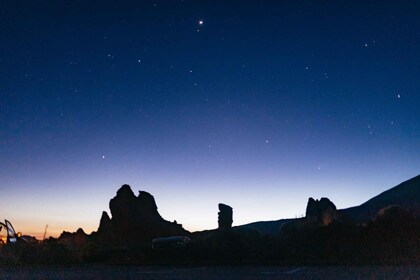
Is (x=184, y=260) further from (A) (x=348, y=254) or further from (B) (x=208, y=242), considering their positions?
(A) (x=348, y=254)

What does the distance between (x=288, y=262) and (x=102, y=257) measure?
39.1 feet

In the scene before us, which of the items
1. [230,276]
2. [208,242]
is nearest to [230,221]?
[208,242]

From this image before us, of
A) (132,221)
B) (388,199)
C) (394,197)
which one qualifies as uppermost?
(394,197)

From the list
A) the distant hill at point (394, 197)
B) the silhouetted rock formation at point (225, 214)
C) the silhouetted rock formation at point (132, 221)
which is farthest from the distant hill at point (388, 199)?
the silhouetted rock formation at point (225, 214)

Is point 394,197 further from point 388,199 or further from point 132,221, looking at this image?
point 132,221

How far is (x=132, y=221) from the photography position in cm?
9419

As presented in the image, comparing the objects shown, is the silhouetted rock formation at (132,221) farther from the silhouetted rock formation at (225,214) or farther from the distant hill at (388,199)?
the distant hill at (388,199)

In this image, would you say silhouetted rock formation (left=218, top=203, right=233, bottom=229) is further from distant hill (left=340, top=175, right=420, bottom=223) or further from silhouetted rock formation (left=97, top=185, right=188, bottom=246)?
distant hill (left=340, top=175, right=420, bottom=223)

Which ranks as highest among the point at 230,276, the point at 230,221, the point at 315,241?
the point at 230,221

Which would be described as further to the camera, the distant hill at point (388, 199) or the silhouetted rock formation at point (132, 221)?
the distant hill at point (388, 199)

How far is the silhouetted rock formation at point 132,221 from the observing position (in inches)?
3668

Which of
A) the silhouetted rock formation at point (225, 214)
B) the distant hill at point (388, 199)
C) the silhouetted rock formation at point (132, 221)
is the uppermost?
the distant hill at point (388, 199)

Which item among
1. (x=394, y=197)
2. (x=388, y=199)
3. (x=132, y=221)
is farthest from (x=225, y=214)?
(x=394, y=197)

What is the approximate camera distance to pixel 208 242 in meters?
33.0
